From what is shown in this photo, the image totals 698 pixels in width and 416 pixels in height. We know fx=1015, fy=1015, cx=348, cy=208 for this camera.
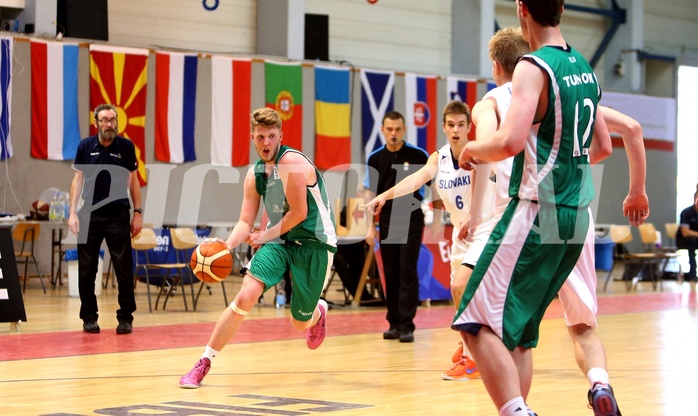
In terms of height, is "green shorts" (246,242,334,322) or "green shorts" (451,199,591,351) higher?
"green shorts" (451,199,591,351)

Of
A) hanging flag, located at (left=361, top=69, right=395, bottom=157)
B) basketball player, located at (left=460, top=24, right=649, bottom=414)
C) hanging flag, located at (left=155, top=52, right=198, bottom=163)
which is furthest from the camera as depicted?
hanging flag, located at (left=361, top=69, right=395, bottom=157)

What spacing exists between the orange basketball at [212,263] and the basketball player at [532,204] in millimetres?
3061

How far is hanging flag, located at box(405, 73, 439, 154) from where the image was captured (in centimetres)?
2055

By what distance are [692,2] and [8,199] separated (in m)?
18.8

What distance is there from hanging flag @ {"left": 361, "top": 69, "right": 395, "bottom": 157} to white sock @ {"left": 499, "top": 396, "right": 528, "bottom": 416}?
16564 millimetres

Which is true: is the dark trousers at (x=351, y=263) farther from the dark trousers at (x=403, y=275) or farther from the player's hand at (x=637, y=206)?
the player's hand at (x=637, y=206)

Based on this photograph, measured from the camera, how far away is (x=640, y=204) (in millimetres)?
4520

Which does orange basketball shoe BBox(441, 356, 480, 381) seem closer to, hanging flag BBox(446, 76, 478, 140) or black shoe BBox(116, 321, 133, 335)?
black shoe BBox(116, 321, 133, 335)

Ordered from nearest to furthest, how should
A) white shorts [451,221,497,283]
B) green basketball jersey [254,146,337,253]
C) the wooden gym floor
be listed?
the wooden gym floor
white shorts [451,221,497,283]
green basketball jersey [254,146,337,253]

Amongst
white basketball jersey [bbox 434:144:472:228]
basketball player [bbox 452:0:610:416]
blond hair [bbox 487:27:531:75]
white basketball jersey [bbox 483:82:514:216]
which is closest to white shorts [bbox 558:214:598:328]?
basketball player [bbox 452:0:610:416]

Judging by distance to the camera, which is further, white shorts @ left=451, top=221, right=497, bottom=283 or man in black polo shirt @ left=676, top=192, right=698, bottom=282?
man in black polo shirt @ left=676, top=192, right=698, bottom=282

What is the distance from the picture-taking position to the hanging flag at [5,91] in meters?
16.2

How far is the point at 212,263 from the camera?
658 cm

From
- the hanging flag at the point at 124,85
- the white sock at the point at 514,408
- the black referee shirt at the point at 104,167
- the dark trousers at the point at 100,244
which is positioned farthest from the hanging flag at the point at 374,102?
the white sock at the point at 514,408
